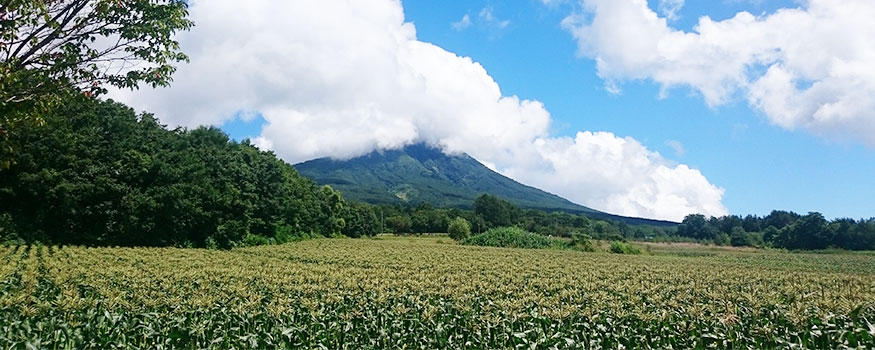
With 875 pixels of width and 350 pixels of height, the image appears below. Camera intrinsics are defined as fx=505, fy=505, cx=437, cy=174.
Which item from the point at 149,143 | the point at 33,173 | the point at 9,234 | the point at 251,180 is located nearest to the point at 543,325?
the point at 9,234

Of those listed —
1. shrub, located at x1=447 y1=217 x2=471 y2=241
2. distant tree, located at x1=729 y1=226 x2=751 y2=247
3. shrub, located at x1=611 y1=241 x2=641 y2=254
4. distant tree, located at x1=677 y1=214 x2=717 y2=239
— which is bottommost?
shrub, located at x1=611 y1=241 x2=641 y2=254

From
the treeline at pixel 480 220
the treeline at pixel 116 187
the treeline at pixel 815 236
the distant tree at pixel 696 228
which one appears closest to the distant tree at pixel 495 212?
the treeline at pixel 480 220

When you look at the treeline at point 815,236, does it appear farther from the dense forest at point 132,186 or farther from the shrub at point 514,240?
the dense forest at point 132,186

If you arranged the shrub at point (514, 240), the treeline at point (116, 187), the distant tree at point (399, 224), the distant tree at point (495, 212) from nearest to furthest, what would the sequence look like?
the treeline at point (116, 187), the shrub at point (514, 240), the distant tree at point (399, 224), the distant tree at point (495, 212)

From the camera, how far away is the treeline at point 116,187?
1341 inches

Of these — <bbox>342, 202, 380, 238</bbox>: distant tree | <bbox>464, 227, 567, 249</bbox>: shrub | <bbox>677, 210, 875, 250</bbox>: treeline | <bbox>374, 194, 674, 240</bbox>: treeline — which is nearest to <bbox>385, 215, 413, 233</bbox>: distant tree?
<bbox>374, 194, 674, 240</bbox>: treeline

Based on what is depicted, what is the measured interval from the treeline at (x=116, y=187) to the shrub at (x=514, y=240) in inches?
1191

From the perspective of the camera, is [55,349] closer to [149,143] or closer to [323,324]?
[323,324]

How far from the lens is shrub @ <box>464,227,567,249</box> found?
64.8 m

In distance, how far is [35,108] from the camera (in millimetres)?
8688

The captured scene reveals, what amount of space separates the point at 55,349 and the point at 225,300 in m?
4.67

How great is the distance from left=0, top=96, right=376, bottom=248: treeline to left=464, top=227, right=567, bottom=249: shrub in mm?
30264

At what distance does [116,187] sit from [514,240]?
44.9 m

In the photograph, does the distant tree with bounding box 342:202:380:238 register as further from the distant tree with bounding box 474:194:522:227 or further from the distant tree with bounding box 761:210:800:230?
the distant tree with bounding box 761:210:800:230
